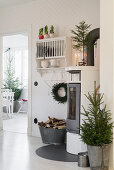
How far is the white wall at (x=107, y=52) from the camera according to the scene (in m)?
3.27

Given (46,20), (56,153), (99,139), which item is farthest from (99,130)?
(46,20)

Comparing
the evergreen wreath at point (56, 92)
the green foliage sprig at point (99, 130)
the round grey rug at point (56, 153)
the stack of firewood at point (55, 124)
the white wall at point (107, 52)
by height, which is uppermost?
the white wall at point (107, 52)

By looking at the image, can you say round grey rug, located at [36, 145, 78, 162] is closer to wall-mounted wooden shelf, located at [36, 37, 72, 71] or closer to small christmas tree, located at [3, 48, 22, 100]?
wall-mounted wooden shelf, located at [36, 37, 72, 71]

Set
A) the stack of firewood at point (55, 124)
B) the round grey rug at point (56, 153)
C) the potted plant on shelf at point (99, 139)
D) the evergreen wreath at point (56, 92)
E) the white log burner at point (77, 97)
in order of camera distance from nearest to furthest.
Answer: the potted plant on shelf at point (99, 139), the round grey rug at point (56, 153), the white log burner at point (77, 97), the stack of firewood at point (55, 124), the evergreen wreath at point (56, 92)

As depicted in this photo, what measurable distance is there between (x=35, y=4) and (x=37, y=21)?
37 cm

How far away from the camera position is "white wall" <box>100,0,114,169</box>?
129 inches

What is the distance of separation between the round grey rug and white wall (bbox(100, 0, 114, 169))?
0.66 m

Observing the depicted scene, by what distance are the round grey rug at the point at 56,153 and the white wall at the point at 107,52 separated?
662 millimetres

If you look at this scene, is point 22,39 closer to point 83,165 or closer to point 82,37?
point 82,37

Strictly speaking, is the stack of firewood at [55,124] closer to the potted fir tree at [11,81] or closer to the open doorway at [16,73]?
the open doorway at [16,73]

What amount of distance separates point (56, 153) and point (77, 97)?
0.94 meters

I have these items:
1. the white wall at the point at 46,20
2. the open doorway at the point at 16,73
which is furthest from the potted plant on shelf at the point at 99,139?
the open doorway at the point at 16,73

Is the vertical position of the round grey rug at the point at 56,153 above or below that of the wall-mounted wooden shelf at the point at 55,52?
below

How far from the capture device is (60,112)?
4816 mm
